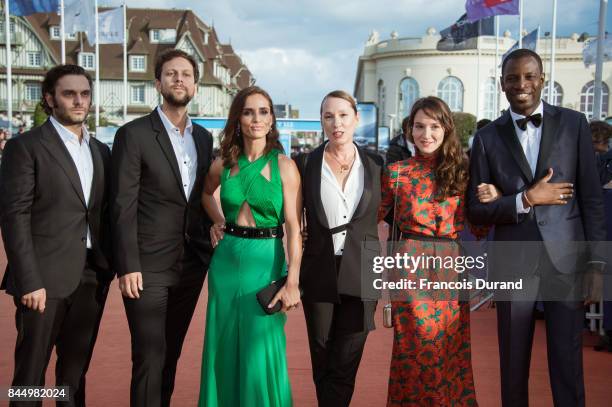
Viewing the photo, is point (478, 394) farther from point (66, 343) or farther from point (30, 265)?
point (30, 265)

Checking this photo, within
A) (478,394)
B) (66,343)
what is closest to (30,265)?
(66,343)

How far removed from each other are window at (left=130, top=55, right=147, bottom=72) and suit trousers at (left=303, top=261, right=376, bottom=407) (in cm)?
5157

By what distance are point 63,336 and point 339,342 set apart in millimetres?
1809

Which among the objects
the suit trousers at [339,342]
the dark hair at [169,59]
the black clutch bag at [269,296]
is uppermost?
the dark hair at [169,59]

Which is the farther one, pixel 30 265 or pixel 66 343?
pixel 66 343

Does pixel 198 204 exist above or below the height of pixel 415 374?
above

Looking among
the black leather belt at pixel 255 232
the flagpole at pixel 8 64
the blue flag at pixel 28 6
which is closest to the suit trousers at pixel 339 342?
the black leather belt at pixel 255 232

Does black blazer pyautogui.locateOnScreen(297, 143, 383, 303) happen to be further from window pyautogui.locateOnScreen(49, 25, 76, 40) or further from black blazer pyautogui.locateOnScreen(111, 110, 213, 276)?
window pyautogui.locateOnScreen(49, 25, 76, 40)

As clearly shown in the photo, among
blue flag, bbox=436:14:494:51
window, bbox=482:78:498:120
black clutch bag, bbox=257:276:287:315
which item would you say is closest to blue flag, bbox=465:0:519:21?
blue flag, bbox=436:14:494:51

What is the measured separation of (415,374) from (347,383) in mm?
433

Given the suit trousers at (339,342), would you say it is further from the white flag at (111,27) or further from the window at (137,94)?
the window at (137,94)

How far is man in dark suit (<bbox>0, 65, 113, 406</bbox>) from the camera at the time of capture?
3.61 metres

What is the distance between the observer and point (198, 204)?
4.12 m

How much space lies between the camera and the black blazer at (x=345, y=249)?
3822 mm
